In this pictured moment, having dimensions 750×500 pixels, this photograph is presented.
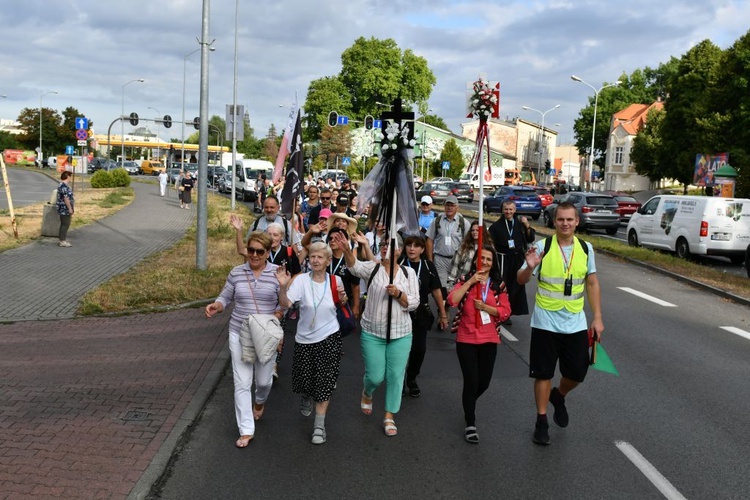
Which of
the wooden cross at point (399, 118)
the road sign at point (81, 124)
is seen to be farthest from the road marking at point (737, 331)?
the road sign at point (81, 124)

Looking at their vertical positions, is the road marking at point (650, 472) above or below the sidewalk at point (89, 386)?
above

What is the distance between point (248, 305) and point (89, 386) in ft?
6.99

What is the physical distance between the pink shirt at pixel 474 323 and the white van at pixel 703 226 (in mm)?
14905

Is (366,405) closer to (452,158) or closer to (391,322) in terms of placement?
(391,322)

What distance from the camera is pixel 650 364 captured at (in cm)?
843

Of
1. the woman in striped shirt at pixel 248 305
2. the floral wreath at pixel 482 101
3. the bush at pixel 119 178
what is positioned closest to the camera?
the woman in striped shirt at pixel 248 305

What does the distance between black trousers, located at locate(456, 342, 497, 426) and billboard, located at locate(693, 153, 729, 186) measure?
3444 cm

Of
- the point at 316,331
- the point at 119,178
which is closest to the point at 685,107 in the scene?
the point at 119,178

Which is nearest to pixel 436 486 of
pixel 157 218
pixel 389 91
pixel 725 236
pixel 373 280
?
pixel 373 280

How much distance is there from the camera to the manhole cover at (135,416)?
19.6 feet

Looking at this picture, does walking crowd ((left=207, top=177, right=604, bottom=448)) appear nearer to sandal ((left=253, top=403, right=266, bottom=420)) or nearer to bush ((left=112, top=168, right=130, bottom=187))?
sandal ((left=253, top=403, right=266, bottom=420))

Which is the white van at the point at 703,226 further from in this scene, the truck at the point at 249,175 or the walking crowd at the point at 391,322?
the truck at the point at 249,175

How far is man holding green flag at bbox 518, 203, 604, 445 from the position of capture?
5.55 m

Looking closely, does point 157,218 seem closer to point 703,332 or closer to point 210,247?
point 210,247
